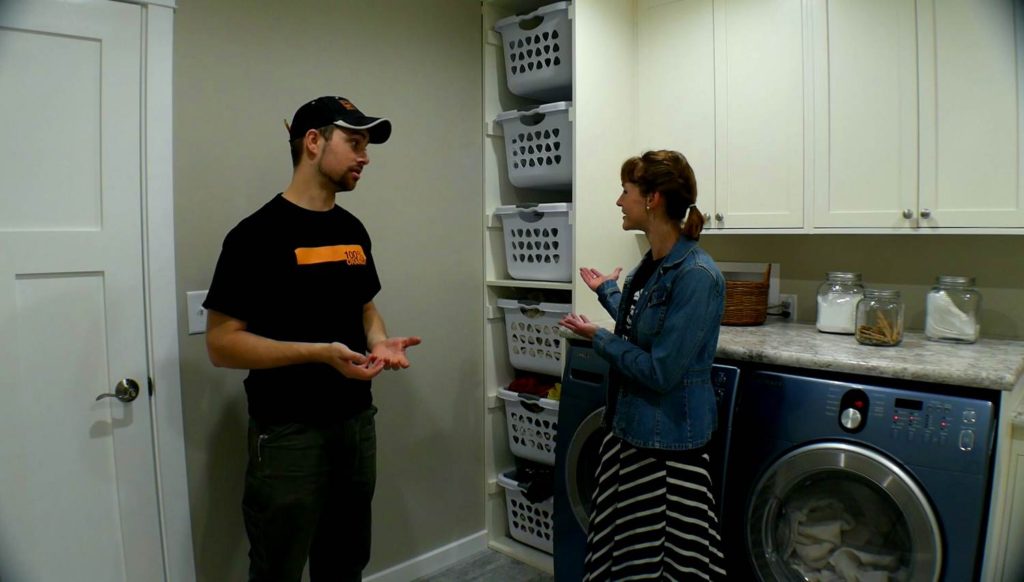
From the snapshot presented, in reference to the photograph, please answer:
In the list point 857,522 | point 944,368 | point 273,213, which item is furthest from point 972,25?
point 273,213

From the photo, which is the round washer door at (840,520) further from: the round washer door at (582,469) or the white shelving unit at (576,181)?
the white shelving unit at (576,181)

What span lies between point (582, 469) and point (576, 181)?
1064 millimetres

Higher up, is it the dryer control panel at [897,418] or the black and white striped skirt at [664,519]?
the dryer control panel at [897,418]

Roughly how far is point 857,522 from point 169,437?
199 cm

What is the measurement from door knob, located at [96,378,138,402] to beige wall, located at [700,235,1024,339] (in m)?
2.22

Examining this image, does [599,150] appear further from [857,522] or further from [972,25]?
[857,522]

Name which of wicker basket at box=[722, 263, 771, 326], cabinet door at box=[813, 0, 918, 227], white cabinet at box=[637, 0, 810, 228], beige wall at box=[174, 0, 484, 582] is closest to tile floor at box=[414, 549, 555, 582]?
beige wall at box=[174, 0, 484, 582]

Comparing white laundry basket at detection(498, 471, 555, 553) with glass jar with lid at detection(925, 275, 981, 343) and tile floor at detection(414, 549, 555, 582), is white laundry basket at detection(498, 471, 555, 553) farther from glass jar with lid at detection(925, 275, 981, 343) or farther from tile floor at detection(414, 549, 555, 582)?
glass jar with lid at detection(925, 275, 981, 343)

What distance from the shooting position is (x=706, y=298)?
5.09 feet

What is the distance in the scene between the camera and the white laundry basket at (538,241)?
250 centimetres

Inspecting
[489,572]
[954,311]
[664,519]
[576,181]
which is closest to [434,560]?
[489,572]

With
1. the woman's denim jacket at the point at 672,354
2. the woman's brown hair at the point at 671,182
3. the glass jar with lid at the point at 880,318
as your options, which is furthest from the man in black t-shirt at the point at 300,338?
the glass jar with lid at the point at 880,318

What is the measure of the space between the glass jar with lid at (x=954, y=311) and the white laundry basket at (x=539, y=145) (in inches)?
52.6

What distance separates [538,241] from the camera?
260cm
